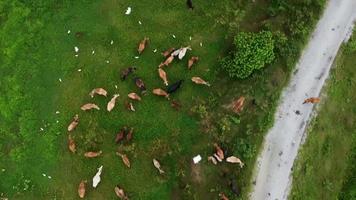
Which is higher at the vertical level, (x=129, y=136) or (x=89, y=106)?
(x=89, y=106)

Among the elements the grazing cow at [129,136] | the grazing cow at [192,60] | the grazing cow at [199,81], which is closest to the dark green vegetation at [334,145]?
the grazing cow at [199,81]

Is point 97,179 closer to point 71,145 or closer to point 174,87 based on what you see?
point 71,145

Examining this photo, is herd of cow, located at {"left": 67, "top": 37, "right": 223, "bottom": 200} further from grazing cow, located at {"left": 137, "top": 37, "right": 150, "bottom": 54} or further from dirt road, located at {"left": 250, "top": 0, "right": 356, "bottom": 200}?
dirt road, located at {"left": 250, "top": 0, "right": 356, "bottom": 200}

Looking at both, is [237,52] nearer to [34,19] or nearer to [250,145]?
[250,145]

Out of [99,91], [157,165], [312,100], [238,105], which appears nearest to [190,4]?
[238,105]

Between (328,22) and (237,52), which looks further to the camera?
(328,22)

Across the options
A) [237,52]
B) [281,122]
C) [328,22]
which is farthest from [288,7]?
[281,122]
